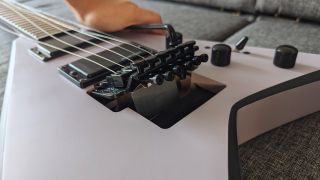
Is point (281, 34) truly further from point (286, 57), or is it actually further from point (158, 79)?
point (158, 79)

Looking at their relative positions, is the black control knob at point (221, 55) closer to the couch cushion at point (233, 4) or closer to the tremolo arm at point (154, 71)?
the tremolo arm at point (154, 71)

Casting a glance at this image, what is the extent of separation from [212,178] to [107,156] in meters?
0.15

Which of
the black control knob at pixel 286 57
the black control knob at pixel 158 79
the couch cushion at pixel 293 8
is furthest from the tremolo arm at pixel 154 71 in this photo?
A: the couch cushion at pixel 293 8

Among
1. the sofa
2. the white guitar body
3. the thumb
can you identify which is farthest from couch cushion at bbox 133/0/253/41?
the white guitar body

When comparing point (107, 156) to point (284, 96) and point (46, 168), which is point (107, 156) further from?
point (284, 96)

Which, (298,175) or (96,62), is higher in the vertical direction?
(96,62)

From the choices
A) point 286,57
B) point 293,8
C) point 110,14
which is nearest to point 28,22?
point 110,14

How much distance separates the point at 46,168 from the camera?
39 centimetres

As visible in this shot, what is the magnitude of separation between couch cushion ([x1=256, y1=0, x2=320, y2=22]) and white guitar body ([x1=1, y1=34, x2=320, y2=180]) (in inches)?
17.3

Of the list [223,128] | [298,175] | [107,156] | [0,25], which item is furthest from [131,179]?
[0,25]

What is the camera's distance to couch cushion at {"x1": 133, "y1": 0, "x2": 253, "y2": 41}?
96 cm

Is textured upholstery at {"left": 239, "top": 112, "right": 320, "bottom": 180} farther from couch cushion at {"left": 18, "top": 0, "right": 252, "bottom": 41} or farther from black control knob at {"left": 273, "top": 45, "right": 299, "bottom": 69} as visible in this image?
couch cushion at {"left": 18, "top": 0, "right": 252, "bottom": 41}

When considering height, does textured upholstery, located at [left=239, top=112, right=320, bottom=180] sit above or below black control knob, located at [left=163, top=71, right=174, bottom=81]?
below

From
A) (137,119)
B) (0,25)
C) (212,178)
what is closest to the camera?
(212,178)
